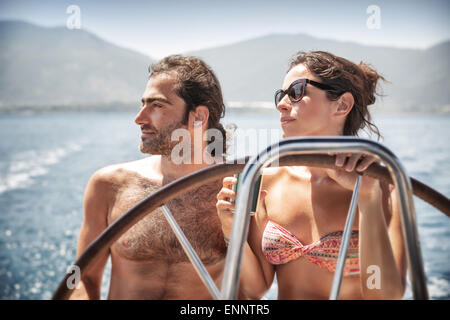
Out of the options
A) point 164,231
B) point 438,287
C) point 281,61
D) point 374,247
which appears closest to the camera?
point 374,247

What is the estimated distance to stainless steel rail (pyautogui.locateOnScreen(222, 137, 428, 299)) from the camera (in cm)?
66

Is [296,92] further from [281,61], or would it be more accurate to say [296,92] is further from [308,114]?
[281,61]

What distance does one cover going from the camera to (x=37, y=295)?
3971mm

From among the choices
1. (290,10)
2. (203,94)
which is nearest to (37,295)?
(203,94)

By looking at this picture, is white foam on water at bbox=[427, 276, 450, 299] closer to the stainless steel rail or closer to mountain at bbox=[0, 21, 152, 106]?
the stainless steel rail

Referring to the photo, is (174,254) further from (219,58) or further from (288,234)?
(219,58)

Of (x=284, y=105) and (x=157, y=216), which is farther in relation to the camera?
(x=157, y=216)

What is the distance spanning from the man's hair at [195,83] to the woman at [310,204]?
0.61 metres

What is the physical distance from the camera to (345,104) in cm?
148

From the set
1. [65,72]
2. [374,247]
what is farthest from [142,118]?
[65,72]

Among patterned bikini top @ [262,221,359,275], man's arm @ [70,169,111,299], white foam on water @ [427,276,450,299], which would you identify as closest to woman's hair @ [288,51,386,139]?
patterned bikini top @ [262,221,359,275]

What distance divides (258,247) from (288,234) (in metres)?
0.14

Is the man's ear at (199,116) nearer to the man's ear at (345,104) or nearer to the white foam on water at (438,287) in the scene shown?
the man's ear at (345,104)

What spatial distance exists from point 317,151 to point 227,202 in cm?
47
